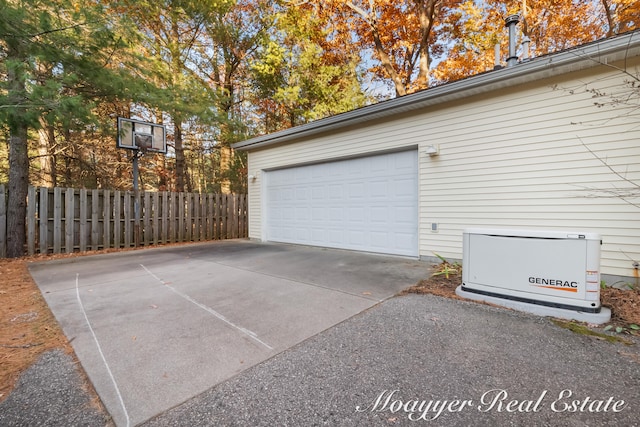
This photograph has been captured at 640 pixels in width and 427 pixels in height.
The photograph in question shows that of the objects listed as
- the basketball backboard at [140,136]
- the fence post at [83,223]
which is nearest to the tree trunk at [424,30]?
the basketball backboard at [140,136]

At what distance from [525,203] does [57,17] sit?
803cm

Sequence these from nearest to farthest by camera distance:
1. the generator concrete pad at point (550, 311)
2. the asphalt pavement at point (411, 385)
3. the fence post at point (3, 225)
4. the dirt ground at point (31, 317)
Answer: the asphalt pavement at point (411, 385) < the dirt ground at point (31, 317) < the generator concrete pad at point (550, 311) < the fence post at point (3, 225)

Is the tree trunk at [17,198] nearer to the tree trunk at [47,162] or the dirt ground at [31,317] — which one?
the dirt ground at [31,317]

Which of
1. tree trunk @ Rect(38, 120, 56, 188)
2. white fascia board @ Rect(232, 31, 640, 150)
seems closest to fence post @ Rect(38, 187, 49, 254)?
tree trunk @ Rect(38, 120, 56, 188)

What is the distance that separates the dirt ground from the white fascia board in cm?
283

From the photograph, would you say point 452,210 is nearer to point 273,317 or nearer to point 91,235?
point 273,317

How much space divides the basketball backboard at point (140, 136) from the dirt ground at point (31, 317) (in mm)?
3653

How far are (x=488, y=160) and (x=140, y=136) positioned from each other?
25.3 feet

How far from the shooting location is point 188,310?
2881mm

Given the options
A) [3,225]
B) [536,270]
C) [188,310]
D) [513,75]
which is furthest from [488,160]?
[3,225]

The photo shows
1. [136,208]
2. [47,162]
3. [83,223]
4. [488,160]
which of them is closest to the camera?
[488,160]

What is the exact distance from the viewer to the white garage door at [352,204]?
561 centimetres

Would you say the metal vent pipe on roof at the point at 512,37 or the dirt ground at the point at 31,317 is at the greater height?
the metal vent pipe on roof at the point at 512,37

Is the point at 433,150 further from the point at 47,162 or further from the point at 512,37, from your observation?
the point at 47,162
